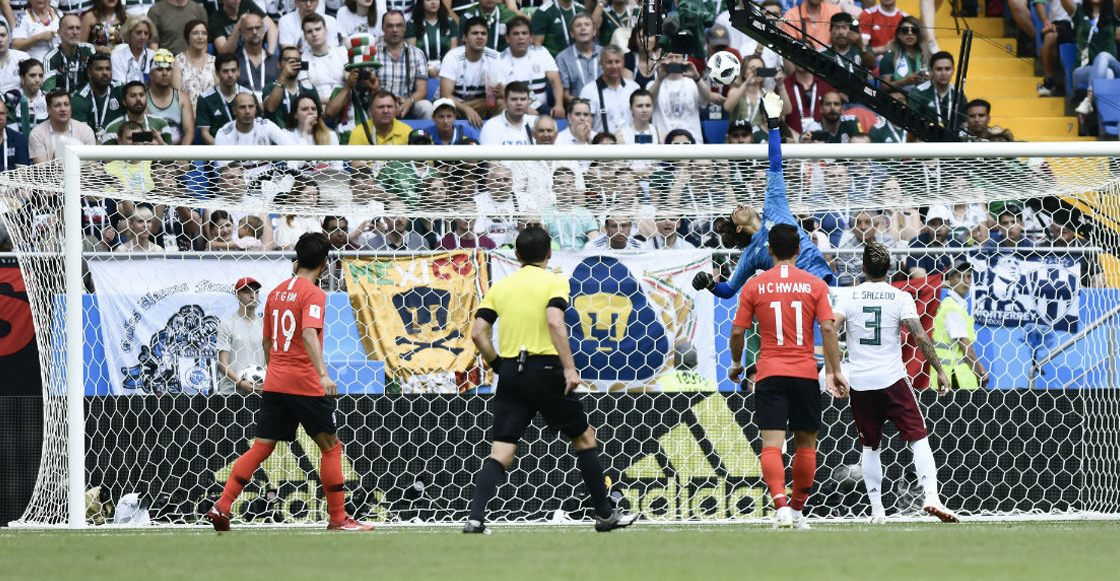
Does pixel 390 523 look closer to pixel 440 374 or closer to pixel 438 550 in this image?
pixel 440 374

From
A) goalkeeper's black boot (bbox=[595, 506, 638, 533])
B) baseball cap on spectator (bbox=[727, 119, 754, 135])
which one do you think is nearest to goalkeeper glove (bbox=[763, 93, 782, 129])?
goalkeeper's black boot (bbox=[595, 506, 638, 533])

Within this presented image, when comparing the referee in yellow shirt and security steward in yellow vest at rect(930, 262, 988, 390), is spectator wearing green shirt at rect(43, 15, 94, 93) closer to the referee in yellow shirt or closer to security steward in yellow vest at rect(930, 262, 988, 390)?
the referee in yellow shirt

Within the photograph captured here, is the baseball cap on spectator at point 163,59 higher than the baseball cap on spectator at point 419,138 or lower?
higher

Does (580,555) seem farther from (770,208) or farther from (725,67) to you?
(725,67)

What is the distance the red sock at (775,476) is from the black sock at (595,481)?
2.95 feet

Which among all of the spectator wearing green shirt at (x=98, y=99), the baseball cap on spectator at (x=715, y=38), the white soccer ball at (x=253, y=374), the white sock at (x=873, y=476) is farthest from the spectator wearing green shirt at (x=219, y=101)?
the white sock at (x=873, y=476)

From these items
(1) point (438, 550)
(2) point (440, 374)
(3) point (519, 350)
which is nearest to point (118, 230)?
(2) point (440, 374)

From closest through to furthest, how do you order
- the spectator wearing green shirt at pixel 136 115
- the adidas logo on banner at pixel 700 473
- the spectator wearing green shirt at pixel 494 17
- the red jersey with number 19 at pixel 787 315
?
the red jersey with number 19 at pixel 787 315
the adidas logo on banner at pixel 700 473
the spectator wearing green shirt at pixel 136 115
the spectator wearing green shirt at pixel 494 17

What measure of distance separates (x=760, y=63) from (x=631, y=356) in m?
5.74

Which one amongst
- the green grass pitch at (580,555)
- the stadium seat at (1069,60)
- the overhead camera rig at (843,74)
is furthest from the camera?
the stadium seat at (1069,60)

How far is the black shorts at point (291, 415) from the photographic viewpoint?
838cm

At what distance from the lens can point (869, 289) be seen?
357 inches

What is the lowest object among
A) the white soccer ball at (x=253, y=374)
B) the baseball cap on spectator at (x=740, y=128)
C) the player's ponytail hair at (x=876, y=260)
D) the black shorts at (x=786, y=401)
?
the black shorts at (x=786, y=401)

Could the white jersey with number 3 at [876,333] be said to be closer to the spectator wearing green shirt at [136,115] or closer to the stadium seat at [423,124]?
the stadium seat at [423,124]
